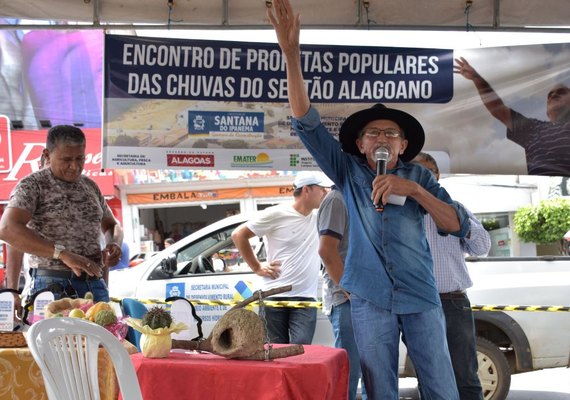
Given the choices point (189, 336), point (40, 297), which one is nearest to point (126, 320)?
point (189, 336)

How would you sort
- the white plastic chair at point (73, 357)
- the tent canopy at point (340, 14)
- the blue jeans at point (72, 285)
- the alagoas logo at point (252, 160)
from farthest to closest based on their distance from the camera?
the alagoas logo at point (252, 160)
the tent canopy at point (340, 14)
the blue jeans at point (72, 285)
the white plastic chair at point (73, 357)

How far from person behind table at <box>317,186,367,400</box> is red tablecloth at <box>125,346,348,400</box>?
1.95 meters

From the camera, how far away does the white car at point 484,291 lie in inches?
285

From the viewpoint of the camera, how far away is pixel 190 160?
20.2 feet

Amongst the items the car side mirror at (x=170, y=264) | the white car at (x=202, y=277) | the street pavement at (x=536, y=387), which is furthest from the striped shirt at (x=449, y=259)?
the street pavement at (x=536, y=387)

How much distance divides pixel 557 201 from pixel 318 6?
20.9m

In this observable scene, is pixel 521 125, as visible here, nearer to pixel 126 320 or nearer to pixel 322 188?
pixel 322 188

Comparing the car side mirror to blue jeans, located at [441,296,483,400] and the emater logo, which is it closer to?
the emater logo

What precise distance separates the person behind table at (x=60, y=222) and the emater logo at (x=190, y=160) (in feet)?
3.29

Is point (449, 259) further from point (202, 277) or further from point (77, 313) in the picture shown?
point (202, 277)

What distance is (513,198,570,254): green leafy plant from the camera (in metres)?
24.0

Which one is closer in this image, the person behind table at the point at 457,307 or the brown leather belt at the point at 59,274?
the person behind table at the point at 457,307

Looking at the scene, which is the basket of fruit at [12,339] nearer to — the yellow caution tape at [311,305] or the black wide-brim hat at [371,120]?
the black wide-brim hat at [371,120]

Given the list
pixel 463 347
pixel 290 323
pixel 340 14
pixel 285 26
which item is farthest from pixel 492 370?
pixel 285 26
